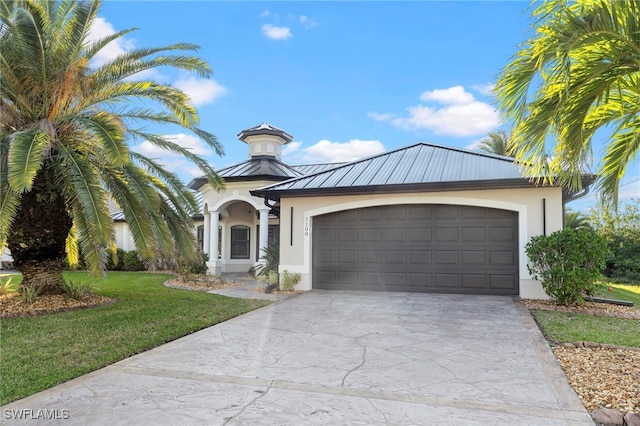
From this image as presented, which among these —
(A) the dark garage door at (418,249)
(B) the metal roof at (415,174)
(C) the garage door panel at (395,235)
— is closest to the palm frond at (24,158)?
(B) the metal roof at (415,174)

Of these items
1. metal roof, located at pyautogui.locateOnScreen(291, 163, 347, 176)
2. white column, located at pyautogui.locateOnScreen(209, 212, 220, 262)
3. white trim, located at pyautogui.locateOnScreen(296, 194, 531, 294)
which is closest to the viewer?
white trim, located at pyautogui.locateOnScreen(296, 194, 531, 294)

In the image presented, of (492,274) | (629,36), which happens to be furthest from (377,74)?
(629,36)

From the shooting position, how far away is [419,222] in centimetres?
1193

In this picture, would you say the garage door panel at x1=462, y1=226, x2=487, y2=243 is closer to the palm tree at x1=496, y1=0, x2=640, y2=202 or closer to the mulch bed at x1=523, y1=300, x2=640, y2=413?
the palm tree at x1=496, y1=0, x2=640, y2=202

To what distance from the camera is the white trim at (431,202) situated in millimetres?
10805

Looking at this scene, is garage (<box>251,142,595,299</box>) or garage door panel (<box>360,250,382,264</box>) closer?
Result: garage (<box>251,142,595,299</box>)

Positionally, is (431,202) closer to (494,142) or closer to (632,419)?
(632,419)

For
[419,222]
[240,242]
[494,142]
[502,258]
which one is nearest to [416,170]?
[419,222]

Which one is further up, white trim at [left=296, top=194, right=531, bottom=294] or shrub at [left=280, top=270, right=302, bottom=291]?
white trim at [left=296, top=194, right=531, bottom=294]

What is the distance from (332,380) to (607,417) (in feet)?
8.83

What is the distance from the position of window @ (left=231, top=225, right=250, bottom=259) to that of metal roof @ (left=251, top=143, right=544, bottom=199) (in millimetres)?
7993

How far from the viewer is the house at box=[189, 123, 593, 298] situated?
35.7 feet

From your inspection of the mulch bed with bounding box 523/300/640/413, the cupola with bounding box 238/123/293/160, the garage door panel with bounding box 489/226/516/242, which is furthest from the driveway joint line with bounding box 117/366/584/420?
the cupola with bounding box 238/123/293/160

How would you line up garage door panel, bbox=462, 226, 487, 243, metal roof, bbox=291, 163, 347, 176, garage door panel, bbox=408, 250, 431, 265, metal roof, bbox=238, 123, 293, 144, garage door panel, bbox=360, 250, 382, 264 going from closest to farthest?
garage door panel, bbox=462, 226, 487, 243, garage door panel, bbox=408, 250, 431, 265, garage door panel, bbox=360, 250, 382, 264, metal roof, bbox=238, 123, 293, 144, metal roof, bbox=291, 163, 347, 176
